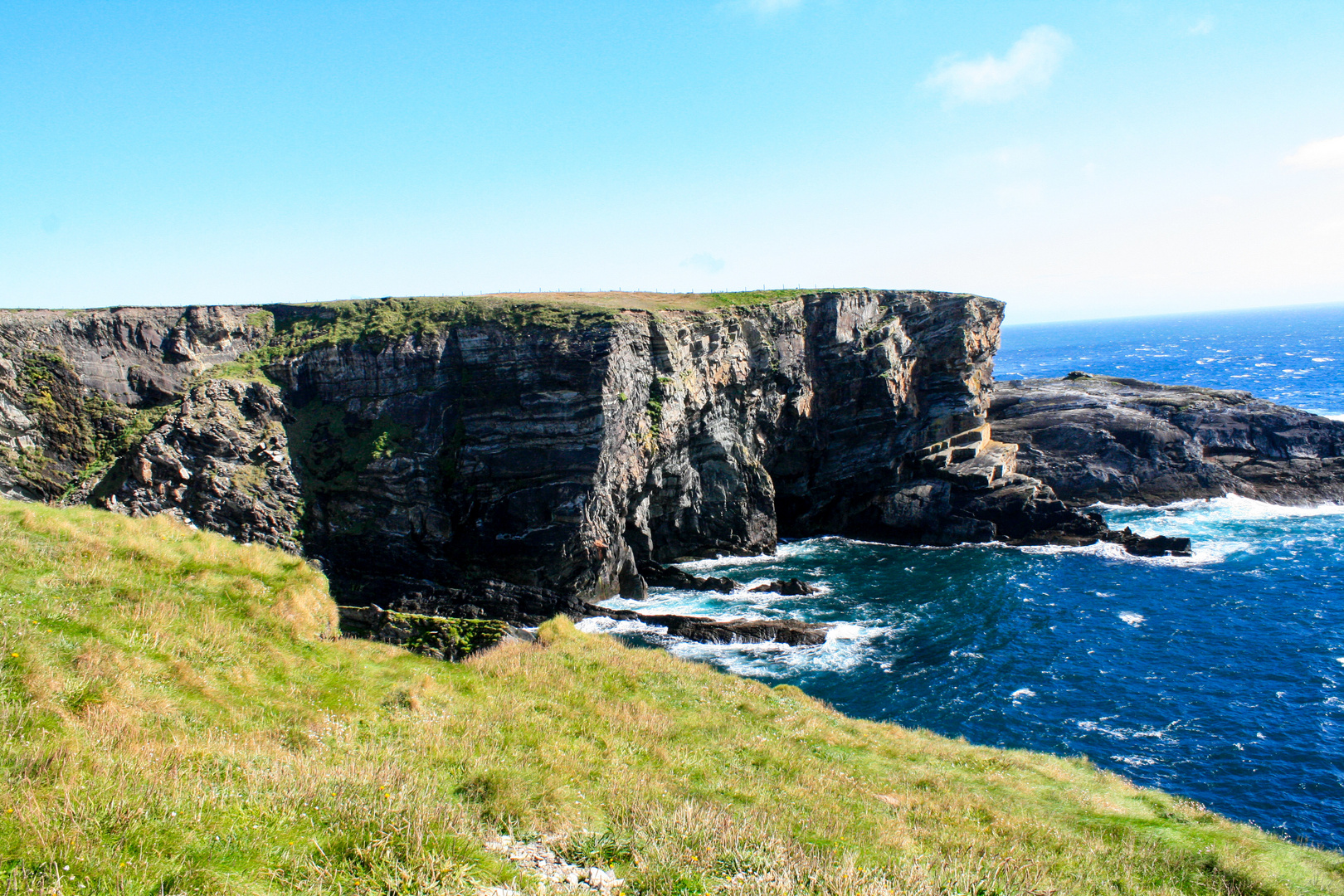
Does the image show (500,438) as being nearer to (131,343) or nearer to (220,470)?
(220,470)

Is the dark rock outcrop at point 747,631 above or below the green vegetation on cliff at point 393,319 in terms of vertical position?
below

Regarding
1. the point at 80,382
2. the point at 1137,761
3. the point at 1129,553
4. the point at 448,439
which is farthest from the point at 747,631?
the point at 80,382

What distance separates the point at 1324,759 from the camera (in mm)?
22422

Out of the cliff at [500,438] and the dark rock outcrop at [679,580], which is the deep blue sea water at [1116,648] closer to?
the dark rock outcrop at [679,580]

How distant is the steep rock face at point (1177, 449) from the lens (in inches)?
2216

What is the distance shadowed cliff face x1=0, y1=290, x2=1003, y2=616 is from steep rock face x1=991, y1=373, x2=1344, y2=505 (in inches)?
750

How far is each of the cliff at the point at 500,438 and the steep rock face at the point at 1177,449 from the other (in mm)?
8784

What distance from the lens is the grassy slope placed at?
6715mm

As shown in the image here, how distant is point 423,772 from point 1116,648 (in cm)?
3221

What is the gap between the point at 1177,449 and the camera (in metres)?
58.3

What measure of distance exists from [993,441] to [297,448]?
5344 cm

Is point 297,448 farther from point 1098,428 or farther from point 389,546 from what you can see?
point 1098,428

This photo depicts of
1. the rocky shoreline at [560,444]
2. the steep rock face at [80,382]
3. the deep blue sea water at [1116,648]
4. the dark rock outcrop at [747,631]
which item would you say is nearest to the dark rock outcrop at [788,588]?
the deep blue sea water at [1116,648]

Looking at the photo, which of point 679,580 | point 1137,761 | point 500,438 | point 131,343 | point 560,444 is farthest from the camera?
point 679,580
